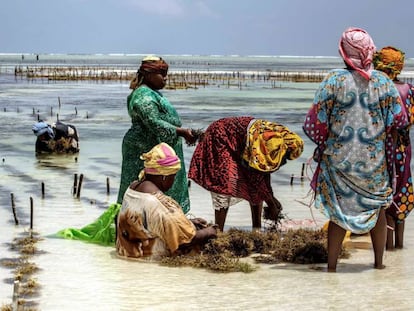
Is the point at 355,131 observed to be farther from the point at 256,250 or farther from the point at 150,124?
the point at 150,124

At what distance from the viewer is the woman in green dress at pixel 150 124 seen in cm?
584

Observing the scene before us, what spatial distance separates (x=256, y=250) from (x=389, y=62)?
5.31 ft

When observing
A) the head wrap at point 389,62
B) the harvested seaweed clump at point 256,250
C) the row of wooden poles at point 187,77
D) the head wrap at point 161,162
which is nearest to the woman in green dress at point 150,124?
the head wrap at point 161,162

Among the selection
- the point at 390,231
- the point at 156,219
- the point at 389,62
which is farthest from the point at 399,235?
the point at 156,219

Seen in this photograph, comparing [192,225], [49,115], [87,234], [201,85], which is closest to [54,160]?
[87,234]

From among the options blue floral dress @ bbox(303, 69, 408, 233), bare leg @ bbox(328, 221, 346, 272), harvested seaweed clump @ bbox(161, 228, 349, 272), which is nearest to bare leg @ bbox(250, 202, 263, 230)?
harvested seaweed clump @ bbox(161, 228, 349, 272)

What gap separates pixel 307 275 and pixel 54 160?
23.6 feet

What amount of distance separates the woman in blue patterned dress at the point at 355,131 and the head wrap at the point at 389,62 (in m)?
0.66

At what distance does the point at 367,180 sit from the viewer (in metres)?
4.93

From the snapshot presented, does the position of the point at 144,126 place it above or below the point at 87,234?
above

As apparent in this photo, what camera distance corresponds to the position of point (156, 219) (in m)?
5.29

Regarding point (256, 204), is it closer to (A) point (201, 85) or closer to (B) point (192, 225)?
(B) point (192, 225)

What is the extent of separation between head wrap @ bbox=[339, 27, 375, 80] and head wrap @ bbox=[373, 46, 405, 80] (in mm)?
673

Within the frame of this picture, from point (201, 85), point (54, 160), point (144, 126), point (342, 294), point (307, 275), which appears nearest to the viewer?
point (342, 294)
